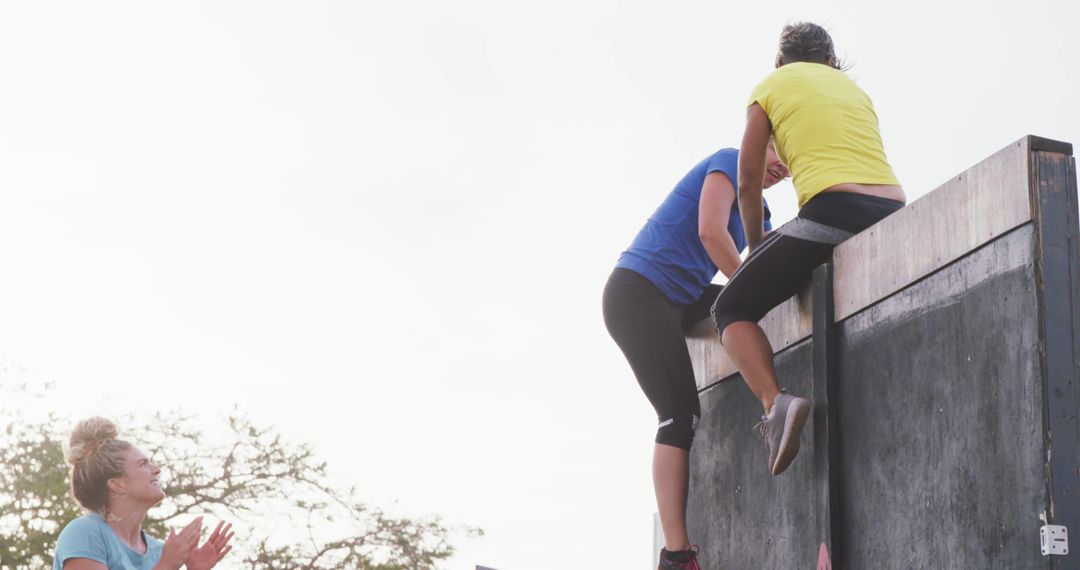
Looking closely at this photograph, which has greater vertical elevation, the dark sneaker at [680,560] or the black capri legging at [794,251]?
the black capri legging at [794,251]

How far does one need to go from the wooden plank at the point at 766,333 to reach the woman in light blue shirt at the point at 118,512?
201 centimetres

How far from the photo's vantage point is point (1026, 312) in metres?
2.61

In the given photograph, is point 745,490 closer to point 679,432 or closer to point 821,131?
point 679,432

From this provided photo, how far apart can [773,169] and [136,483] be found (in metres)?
2.55

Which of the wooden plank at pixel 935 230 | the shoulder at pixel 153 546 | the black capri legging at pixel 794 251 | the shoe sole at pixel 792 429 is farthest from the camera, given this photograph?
the shoulder at pixel 153 546

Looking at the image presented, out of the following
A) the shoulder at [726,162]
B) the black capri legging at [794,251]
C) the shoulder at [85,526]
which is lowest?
the shoulder at [85,526]

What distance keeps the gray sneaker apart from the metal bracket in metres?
1.02

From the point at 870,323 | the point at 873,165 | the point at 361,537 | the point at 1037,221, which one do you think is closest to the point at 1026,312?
the point at 1037,221

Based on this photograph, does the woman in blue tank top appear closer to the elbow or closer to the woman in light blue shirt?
the elbow

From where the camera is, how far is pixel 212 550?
4176mm

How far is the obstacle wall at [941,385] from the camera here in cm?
255

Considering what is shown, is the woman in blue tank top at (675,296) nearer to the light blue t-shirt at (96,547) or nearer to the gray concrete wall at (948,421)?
the gray concrete wall at (948,421)

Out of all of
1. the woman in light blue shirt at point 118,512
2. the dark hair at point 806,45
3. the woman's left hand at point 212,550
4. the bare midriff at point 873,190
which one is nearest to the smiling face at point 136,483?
the woman in light blue shirt at point 118,512

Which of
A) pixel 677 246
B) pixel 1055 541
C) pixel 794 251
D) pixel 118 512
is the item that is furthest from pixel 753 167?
pixel 118 512
